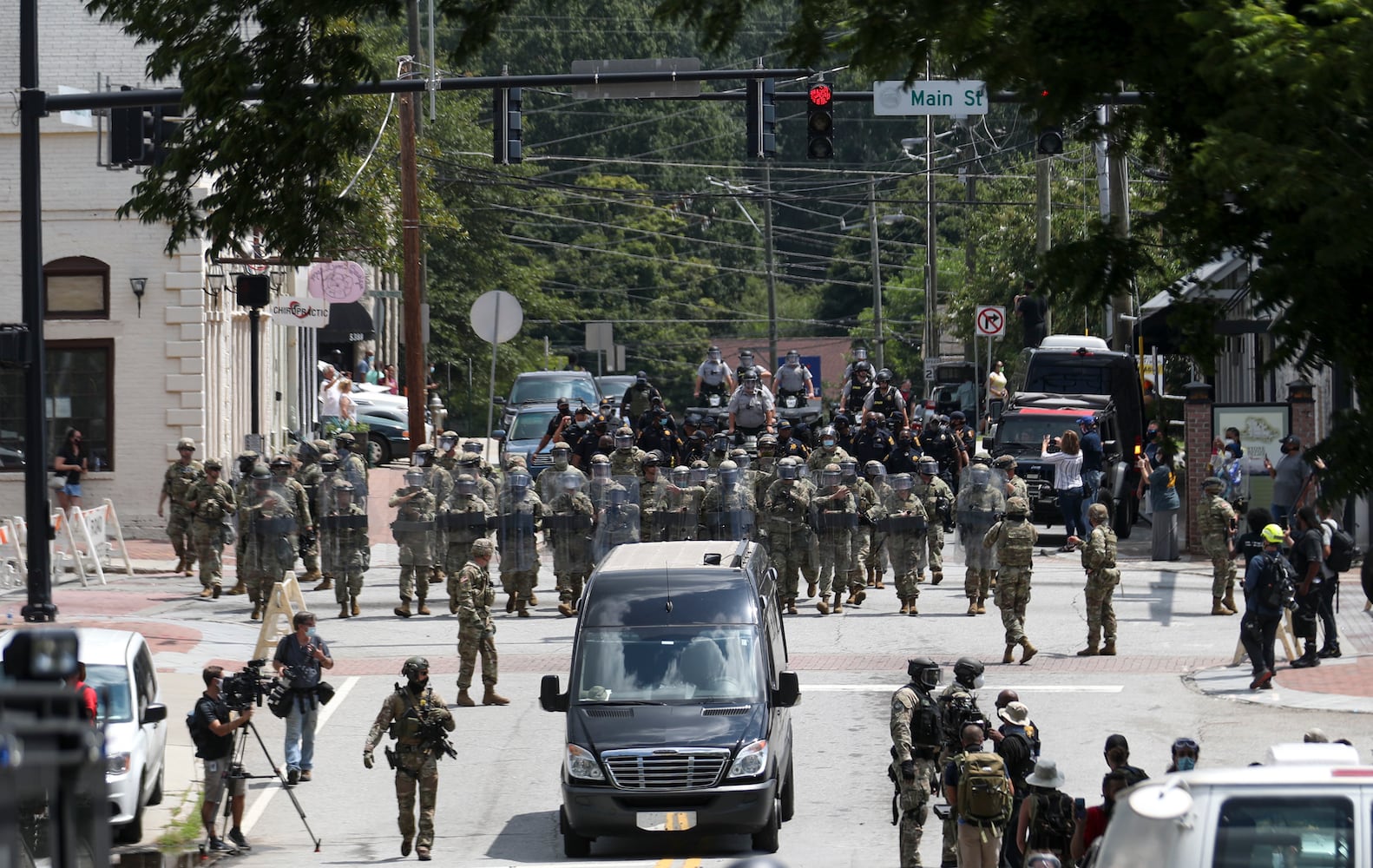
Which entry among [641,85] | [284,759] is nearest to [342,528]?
[284,759]

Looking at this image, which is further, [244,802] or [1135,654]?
[1135,654]

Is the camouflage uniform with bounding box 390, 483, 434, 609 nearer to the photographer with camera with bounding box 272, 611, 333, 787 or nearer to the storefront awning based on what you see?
the photographer with camera with bounding box 272, 611, 333, 787

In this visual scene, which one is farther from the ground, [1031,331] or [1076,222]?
[1076,222]

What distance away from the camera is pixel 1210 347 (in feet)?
29.3

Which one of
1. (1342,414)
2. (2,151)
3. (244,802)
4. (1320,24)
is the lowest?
(244,802)

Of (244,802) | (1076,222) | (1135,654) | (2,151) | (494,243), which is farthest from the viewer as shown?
(494,243)

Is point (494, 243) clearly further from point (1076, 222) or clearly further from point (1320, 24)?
point (1320, 24)

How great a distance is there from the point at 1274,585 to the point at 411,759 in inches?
342

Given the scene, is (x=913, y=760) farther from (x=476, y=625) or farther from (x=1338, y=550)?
(x=1338, y=550)

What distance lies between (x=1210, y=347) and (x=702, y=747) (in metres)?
6.15

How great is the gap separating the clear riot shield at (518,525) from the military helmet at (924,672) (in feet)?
33.3

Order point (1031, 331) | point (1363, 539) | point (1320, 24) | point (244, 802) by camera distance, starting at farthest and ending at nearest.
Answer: point (1031, 331) < point (1363, 539) < point (244, 802) < point (1320, 24)

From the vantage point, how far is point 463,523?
76.5 ft

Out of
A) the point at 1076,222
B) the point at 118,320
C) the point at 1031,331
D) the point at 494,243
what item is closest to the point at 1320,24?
the point at 118,320
